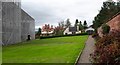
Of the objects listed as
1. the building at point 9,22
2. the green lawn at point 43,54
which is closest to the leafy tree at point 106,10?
the building at point 9,22

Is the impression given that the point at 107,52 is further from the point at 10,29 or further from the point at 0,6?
the point at 10,29

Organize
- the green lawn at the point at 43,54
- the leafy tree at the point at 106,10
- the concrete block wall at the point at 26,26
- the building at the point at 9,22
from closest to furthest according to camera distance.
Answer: the green lawn at the point at 43,54
the building at the point at 9,22
the concrete block wall at the point at 26,26
the leafy tree at the point at 106,10

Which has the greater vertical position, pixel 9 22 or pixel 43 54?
pixel 9 22

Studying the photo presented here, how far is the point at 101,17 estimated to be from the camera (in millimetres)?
81750

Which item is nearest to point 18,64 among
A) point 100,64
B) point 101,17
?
point 100,64

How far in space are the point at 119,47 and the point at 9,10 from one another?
41507mm

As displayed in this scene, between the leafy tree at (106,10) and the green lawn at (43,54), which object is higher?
the leafy tree at (106,10)

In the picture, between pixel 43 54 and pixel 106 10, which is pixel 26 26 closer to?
pixel 106 10

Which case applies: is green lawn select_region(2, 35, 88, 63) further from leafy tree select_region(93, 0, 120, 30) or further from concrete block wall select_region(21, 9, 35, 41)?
leafy tree select_region(93, 0, 120, 30)

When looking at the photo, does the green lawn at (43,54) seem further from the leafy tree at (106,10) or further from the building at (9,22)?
the leafy tree at (106,10)

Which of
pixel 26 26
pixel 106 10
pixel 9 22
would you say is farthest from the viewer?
pixel 106 10

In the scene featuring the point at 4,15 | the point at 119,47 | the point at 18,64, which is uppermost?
the point at 4,15

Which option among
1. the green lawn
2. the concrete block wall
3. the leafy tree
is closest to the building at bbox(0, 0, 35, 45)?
the concrete block wall

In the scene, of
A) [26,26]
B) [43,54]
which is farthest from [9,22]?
[43,54]
